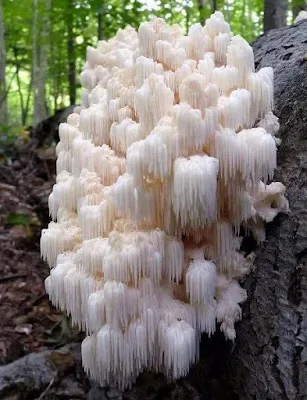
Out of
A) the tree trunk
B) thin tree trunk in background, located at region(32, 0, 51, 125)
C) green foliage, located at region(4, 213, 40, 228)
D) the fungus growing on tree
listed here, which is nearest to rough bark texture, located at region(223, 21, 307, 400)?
the tree trunk

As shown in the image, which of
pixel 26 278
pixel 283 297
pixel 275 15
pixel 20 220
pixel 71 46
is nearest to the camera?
pixel 283 297

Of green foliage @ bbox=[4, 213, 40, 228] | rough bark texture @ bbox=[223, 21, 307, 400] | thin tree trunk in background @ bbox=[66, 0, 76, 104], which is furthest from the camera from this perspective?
thin tree trunk in background @ bbox=[66, 0, 76, 104]

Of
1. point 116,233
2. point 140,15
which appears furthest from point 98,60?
point 140,15

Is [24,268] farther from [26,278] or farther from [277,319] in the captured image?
[277,319]

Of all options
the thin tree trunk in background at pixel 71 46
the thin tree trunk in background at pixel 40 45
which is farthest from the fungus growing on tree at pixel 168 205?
the thin tree trunk in background at pixel 71 46

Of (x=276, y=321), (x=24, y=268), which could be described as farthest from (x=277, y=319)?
(x=24, y=268)

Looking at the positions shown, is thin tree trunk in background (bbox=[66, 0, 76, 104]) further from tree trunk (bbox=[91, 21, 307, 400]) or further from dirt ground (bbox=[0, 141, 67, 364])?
tree trunk (bbox=[91, 21, 307, 400])
